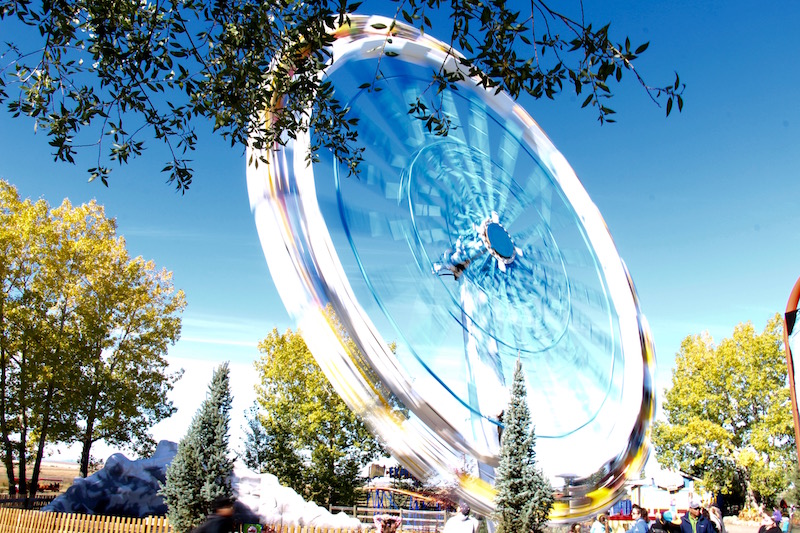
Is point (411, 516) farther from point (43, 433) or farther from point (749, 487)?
point (749, 487)

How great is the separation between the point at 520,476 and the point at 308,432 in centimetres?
1484

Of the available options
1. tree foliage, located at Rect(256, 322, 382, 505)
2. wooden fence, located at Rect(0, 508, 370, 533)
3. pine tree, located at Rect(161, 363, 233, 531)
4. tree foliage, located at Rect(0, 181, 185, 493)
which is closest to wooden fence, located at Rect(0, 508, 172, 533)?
wooden fence, located at Rect(0, 508, 370, 533)

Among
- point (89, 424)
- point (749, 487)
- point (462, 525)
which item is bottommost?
point (749, 487)

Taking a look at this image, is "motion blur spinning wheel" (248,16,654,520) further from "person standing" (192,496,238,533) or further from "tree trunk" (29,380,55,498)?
"tree trunk" (29,380,55,498)

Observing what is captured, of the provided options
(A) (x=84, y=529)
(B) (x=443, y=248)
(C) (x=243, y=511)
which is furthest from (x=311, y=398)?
(B) (x=443, y=248)

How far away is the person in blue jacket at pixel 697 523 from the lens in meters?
6.32

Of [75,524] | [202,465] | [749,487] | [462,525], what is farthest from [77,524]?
[749,487]

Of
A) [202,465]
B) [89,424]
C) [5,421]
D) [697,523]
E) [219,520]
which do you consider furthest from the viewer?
[89,424]

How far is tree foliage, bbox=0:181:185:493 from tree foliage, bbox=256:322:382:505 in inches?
240

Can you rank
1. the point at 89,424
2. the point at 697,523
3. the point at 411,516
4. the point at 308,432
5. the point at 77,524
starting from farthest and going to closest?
1. the point at 308,432
2. the point at 411,516
3. the point at 89,424
4. the point at 77,524
5. the point at 697,523

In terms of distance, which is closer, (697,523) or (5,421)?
(697,523)

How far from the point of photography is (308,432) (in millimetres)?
24359

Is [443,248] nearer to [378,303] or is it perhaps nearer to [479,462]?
[378,303]

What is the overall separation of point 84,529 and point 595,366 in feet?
35.2
